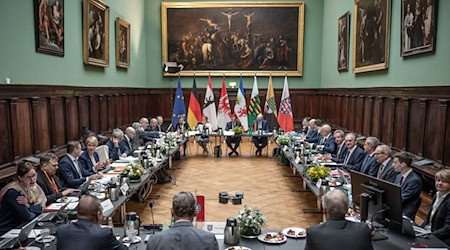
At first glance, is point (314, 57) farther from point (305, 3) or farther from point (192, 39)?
point (192, 39)

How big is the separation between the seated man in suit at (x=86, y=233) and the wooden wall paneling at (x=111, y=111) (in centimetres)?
904

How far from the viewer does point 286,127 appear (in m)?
13.2

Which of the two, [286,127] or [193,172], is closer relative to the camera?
[193,172]

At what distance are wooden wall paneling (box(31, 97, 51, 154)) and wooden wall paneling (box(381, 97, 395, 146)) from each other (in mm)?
7591

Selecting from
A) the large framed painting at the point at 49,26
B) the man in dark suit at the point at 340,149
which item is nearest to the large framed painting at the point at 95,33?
the large framed painting at the point at 49,26

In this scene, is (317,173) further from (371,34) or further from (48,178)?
(371,34)

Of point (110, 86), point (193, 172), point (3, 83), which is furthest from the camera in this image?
point (110, 86)

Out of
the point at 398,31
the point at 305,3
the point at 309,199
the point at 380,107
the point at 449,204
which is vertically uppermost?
the point at 305,3

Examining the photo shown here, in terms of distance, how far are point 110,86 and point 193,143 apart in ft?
15.8

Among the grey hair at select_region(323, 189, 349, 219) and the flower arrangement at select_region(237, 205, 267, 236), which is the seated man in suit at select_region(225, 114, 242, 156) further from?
the grey hair at select_region(323, 189, 349, 219)

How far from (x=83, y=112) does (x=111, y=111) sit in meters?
2.17

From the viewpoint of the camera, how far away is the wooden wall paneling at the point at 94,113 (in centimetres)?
1028

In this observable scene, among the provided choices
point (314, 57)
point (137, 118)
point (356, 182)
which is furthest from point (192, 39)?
point (356, 182)

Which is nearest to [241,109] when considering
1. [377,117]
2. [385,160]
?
[377,117]
